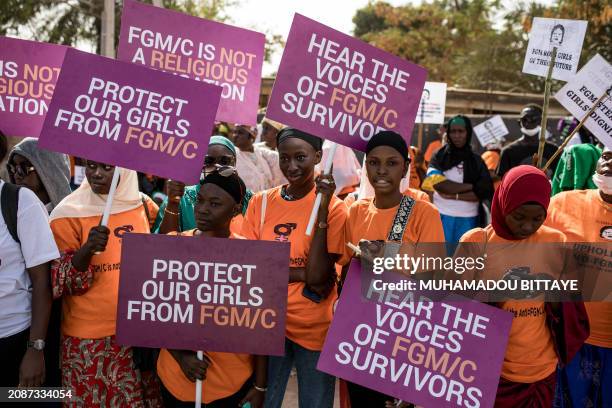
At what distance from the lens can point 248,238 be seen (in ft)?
11.3

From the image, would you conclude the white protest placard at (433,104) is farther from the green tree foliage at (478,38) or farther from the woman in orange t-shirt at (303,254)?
the green tree foliage at (478,38)

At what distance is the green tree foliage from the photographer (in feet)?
65.9

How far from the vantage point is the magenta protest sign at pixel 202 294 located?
295 cm

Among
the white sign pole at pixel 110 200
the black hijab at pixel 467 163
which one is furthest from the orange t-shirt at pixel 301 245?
the black hijab at pixel 467 163

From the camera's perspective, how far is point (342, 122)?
11.6 feet

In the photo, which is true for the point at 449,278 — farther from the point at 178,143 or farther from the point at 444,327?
the point at 178,143

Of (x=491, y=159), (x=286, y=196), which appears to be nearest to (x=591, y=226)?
(x=286, y=196)

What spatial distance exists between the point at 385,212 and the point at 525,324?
0.84 meters

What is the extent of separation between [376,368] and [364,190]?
60.6 inches

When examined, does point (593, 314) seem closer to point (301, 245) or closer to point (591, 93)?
point (591, 93)

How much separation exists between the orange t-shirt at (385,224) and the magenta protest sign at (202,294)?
54 centimetres

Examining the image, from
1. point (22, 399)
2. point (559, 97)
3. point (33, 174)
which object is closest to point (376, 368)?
point (22, 399)

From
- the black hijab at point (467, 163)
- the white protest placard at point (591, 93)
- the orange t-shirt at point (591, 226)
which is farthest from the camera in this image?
the black hijab at point (467, 163)

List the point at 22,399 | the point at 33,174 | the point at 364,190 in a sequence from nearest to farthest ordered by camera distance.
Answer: the point at 22,399
the point at 33,174
the point at 364,190
